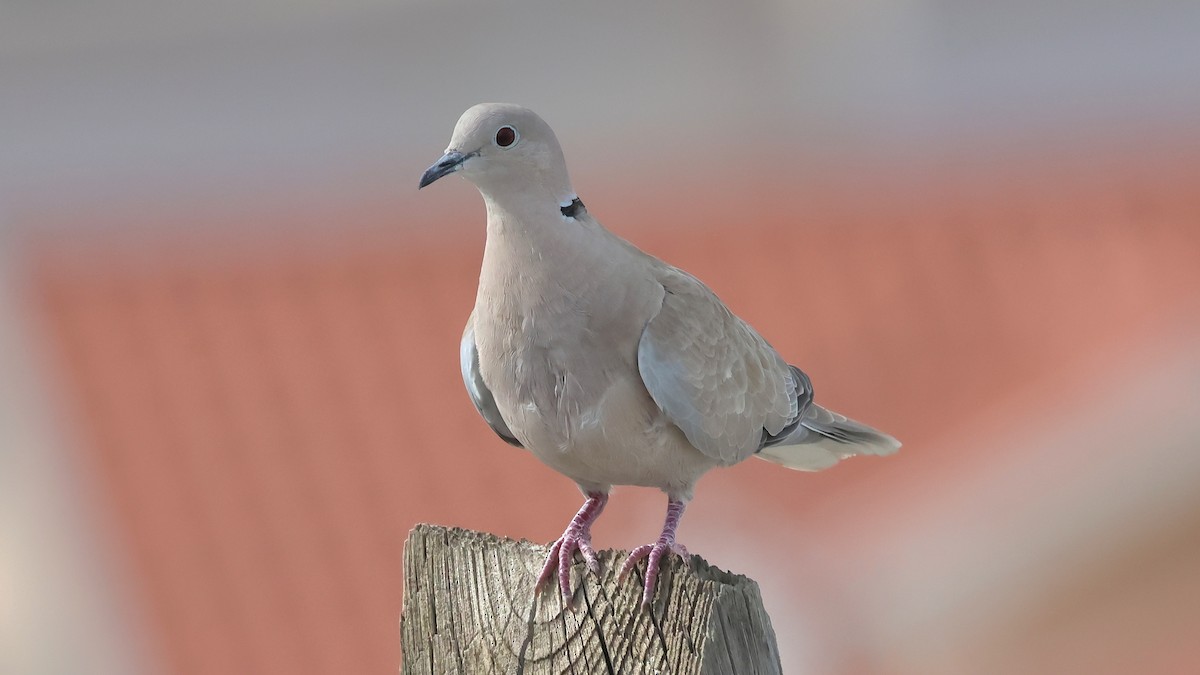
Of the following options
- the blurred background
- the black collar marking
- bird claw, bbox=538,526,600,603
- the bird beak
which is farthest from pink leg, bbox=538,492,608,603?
the blurred background

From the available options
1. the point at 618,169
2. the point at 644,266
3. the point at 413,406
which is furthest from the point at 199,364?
the point at 644,266

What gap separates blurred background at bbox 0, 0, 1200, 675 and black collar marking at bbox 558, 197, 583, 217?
4.89 m

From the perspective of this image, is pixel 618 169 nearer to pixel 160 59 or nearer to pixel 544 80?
pixel 544 80

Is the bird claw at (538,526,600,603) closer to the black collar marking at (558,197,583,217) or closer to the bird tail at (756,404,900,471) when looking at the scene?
the black collar marking at (558,197,583,217)

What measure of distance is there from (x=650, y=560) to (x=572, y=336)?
2.00 feet

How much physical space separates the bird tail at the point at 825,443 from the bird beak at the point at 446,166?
1386 millimetres

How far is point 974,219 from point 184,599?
5648 millimetres

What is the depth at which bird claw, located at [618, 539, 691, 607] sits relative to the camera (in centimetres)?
281

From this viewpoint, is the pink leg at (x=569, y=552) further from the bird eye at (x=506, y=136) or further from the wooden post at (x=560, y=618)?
the bird eye at (x=506, y=136)

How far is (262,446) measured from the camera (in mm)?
10492

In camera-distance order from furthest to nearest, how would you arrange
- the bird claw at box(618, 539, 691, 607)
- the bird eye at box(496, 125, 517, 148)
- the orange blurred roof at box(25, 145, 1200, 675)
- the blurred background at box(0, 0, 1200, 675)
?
the orange blurred roof at box(25, 145, 1200, 675) < the blurred background at box(0, 0, 1200, 675) < the bird eye at box(496, 125, 517, 148) < the bird claw at box(618, 539, 691, 607)

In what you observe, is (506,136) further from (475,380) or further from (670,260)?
(670,260)

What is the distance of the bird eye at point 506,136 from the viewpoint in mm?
3359

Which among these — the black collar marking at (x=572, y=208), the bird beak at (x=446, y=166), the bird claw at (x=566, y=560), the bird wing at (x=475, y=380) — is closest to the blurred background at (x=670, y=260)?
the bird wing at (x=475, y=380)
